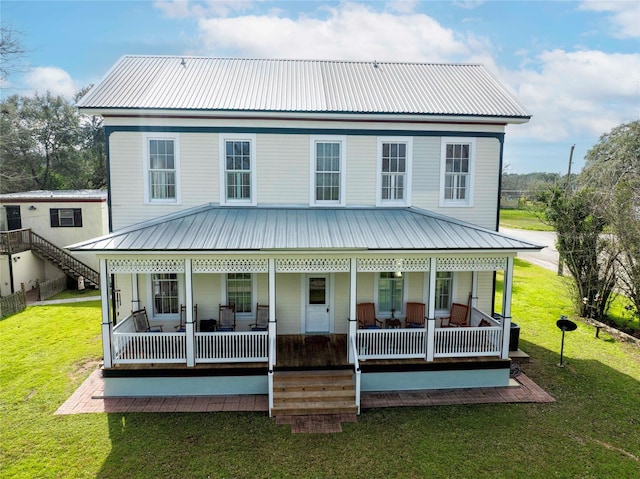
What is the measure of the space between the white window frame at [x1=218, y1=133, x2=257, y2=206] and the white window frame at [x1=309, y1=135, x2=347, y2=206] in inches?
66.0

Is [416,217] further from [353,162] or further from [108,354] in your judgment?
[108,354]

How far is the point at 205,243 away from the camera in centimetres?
961

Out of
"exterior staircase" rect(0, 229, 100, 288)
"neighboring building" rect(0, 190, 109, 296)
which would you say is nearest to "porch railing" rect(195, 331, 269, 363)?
"neighboring building" rect(0, 190, 109, 296)

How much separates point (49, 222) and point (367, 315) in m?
18.8

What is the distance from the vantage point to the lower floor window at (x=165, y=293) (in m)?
11.6

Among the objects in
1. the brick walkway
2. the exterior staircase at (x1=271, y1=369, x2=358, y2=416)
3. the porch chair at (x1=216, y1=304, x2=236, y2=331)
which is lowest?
the brick walkway

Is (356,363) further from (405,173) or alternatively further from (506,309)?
(405,173)

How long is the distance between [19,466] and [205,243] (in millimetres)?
5468

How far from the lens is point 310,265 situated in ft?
32.5

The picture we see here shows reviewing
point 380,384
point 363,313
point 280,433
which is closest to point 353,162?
point 363,313

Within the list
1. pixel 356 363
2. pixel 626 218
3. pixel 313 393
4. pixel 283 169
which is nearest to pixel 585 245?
pixel 626 218

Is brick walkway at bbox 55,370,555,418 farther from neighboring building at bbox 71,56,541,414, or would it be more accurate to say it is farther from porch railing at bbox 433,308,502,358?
porch railing at bbox 433,308,502,358

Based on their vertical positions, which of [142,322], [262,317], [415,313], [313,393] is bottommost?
[313,393]

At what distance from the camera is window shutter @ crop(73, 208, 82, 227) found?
2108 centimetres
